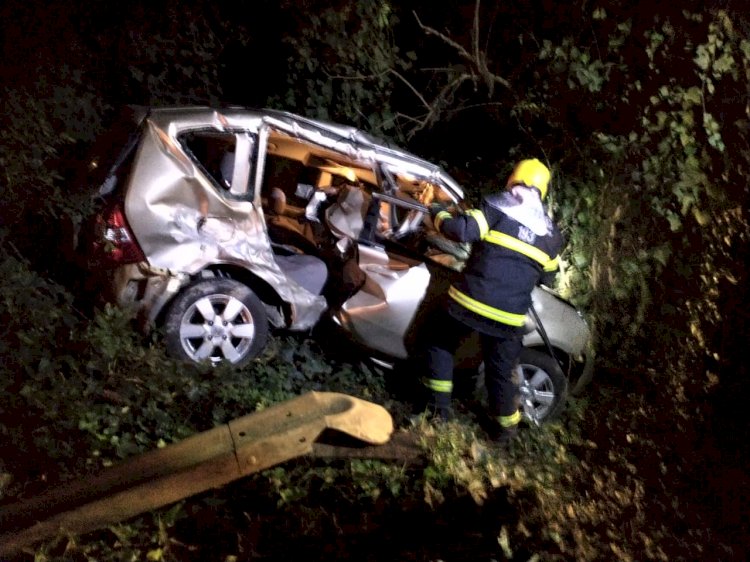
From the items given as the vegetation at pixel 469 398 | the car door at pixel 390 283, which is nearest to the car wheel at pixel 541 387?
the vegetation at pixel 469 398

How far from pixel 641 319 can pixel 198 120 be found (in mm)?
3286

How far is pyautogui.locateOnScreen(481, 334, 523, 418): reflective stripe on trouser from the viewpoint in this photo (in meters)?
4.12

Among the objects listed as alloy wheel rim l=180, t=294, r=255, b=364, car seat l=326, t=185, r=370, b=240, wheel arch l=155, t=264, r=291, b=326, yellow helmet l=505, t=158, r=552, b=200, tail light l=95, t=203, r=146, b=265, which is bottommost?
alloy wheel rim l=180, t=294, r=255, b=364

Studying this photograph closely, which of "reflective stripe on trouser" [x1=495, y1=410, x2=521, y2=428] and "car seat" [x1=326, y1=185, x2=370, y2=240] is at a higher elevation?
"car seat" [x1=326, y1=185, x2=370, y2=240]

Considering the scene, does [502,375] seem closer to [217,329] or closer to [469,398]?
[469,398]

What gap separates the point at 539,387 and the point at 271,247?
222 cm

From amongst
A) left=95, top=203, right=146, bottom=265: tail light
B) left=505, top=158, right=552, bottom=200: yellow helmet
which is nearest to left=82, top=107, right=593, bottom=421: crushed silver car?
left=95, top=203, right=146, bottom=265: tail light

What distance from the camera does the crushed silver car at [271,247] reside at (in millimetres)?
3857

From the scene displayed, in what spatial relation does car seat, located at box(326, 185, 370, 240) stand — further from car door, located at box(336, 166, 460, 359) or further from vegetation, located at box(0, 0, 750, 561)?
vegetation, located at box(0, 0, 750, 561)

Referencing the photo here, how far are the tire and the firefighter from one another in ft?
1.32

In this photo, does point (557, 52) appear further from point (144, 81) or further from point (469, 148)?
point (144, 81)

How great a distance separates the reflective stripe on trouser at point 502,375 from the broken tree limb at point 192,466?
42.6 inches

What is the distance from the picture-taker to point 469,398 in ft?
15.8

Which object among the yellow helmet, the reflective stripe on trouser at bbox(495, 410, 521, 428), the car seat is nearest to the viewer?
the yellow helmet
